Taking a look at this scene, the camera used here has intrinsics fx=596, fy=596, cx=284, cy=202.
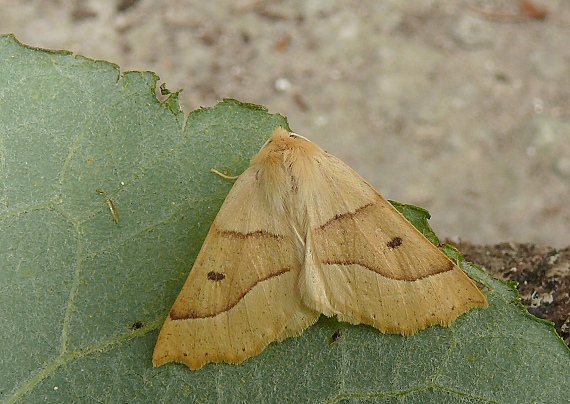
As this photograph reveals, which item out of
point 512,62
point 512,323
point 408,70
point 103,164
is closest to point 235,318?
point 103,164

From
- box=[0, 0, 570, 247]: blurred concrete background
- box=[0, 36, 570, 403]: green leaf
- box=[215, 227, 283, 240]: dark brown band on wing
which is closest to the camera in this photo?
box=[0, 36, 570, 403]: green leaf

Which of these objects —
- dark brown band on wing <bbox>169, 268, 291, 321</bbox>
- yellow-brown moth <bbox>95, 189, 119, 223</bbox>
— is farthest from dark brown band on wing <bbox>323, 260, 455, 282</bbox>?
yellow-brown moth <bbox>95, 189, 119, 223</bbox>

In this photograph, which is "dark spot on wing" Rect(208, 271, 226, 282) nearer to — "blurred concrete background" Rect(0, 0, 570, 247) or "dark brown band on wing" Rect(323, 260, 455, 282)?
"dark brown band on wing" Rect(323, 260, 455, 282)

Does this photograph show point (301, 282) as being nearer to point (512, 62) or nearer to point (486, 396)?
point (486, 396)

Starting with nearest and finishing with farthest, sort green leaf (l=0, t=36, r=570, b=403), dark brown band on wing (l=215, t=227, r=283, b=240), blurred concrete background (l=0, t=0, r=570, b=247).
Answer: green leaf (l=0, t=36, r=570, b=403) < dark brown band on wing (l=215, t=227, r=283, b=240) < blurred concrete background (l=0, t=0, r=570, b=247)

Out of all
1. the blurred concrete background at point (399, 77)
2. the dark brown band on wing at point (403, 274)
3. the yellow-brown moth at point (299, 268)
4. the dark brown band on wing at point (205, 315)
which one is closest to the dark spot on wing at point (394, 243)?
the yellow-brown moth at point (299, 268)

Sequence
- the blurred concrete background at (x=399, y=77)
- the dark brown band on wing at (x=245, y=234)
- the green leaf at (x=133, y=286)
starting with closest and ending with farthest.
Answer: the green leaf at (x=133, y=286) → the dark brown band on wing at (x=245, y=234) → the blurred concrete background at (x=399, y=77)

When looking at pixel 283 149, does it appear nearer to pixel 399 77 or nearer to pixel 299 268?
pixel 299 268

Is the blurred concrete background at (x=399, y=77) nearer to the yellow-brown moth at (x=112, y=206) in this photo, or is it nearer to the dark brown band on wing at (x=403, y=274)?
the dark brown band on wing at (x=403, y=274)
